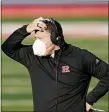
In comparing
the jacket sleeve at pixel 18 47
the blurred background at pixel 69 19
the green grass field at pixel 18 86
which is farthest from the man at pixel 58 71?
the blurred background at pixel 69 19

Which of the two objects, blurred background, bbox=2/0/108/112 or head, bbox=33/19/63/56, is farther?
blurred background, bbox=2/0/108/112

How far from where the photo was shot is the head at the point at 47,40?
4.45 metres

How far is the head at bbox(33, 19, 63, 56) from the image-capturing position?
4449mm

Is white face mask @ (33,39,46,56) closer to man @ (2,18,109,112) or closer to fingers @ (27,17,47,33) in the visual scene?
man @ (2,18,109,112)

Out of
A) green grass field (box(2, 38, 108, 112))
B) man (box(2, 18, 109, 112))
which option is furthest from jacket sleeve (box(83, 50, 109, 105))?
Result: green grass field (box(2, 38, 108, 112))

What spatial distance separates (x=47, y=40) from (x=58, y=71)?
26 centimetres

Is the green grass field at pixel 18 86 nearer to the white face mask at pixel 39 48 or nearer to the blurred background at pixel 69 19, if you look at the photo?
the blurred background at pixel 69 19

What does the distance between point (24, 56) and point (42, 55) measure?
0.78 ft

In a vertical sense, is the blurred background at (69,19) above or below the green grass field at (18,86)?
above

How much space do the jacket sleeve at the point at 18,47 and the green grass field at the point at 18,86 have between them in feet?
12.3

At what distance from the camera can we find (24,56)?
468cm

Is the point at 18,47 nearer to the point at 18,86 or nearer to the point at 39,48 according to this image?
the point at 39,48

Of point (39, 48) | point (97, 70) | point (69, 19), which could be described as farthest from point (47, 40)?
point (69, 19)

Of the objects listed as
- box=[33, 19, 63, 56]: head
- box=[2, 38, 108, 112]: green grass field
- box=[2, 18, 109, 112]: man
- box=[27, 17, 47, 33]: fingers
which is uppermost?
box=[27, 17, 47, 33]: fingers
